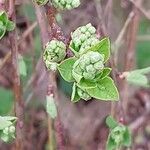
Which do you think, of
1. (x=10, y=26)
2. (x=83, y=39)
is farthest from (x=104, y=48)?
(x=10, y=26)

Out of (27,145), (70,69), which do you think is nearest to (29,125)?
(27,145)

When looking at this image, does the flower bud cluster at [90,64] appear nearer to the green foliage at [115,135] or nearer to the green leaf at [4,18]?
the green leaf at [4,18]

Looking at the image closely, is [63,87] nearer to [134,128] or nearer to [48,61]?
[134,128]

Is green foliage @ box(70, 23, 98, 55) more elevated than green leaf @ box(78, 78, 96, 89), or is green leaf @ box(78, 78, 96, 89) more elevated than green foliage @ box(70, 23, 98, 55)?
green foliage @ box(70, 23, 98, 55)

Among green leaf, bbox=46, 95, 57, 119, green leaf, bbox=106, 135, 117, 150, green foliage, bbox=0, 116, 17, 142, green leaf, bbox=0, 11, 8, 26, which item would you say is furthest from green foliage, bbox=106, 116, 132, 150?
green leaf, bbox=0, 11, 8, 26

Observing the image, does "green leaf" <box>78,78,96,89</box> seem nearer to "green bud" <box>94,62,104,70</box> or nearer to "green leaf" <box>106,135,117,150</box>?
"green bud" <box>94,62,104,70</box>

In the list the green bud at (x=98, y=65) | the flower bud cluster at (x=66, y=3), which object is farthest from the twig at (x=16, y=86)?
the green bud at (x=98, y=65)
